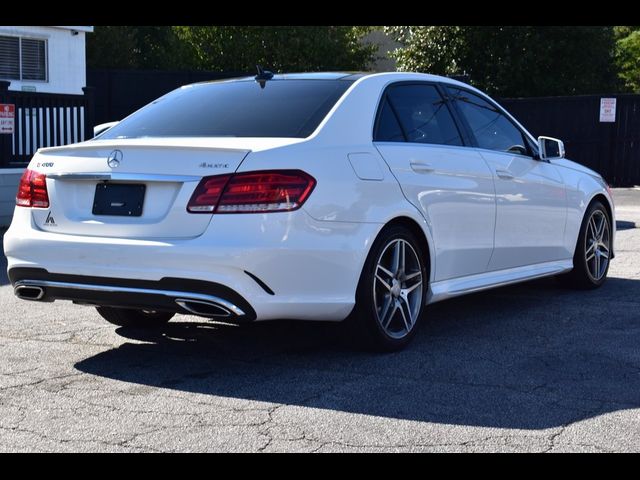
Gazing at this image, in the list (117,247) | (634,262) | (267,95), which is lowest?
(634,262)

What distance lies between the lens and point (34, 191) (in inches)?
237

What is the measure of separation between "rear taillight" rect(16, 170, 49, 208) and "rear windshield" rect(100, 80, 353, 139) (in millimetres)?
555

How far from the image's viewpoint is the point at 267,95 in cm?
646

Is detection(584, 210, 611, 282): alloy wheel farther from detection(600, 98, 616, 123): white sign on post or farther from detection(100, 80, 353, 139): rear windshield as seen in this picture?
detection(600, 98, 616, 123): white sign on post

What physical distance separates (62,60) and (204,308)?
1991cm

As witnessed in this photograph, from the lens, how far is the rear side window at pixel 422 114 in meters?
6.60

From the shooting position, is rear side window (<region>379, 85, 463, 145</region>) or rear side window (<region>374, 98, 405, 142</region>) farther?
rear side window (<region>379, 85, 463, 145</region>)

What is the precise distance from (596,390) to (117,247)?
2.46 meters

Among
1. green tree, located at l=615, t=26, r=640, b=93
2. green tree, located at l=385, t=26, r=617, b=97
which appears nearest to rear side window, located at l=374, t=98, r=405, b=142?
green tree, located at l=385, t=26, r=617, b=97

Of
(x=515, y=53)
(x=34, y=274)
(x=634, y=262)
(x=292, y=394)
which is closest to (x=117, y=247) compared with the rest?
(x=34, y=274)

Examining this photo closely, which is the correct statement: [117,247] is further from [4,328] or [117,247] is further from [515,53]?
[515,53]

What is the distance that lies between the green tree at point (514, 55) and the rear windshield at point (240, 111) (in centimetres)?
2619

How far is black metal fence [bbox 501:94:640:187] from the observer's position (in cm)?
2373

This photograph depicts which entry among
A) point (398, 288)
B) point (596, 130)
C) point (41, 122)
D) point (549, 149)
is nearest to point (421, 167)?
point (398, 288)
